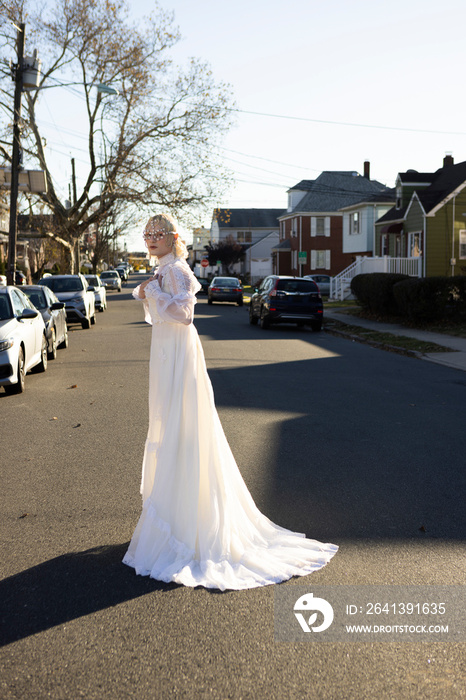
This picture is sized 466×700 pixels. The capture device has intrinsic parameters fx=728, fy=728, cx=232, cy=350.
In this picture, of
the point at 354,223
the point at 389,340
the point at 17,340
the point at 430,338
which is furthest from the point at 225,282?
the point at 17,340

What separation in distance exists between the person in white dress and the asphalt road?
0.65 feet

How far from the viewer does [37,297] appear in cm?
1588

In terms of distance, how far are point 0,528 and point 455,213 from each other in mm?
34615

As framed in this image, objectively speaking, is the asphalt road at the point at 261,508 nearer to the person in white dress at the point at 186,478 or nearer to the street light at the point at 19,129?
the person in white dress at the point at 186,478

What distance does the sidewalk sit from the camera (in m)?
15.2

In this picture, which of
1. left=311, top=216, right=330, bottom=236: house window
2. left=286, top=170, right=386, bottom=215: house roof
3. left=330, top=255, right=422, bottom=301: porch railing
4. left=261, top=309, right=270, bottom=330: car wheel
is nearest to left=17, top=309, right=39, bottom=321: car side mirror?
left=261, top=309, right=270, bottom=330: car wheel

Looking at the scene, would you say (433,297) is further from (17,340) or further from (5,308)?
(17,340)

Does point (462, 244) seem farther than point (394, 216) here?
No

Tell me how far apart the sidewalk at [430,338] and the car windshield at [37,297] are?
8.39m

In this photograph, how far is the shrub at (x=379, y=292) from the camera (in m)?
25.0

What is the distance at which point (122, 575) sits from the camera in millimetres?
4211

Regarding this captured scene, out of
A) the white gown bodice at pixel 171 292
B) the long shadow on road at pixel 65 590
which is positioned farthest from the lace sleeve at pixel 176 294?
the long shadow on road at pixel 65 590

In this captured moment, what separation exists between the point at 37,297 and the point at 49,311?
1.99 feet

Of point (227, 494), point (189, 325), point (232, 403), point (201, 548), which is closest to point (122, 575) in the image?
point (201, 548)
